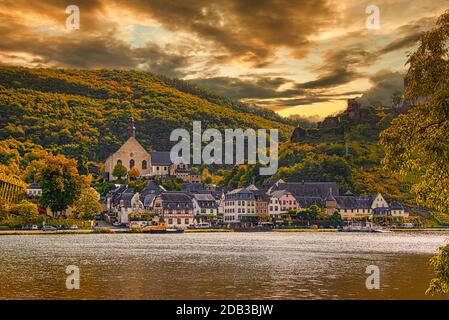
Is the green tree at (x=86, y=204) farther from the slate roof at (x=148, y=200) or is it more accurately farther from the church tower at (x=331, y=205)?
the church tower at (x=331, y=205)

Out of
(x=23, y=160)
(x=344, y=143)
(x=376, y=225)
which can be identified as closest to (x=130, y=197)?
(x=23, y=160)

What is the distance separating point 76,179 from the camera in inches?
4350

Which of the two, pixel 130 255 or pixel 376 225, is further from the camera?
pixel 376 225

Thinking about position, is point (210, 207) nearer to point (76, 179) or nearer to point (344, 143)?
point (76, 179)

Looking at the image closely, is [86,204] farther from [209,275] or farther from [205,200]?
[209,275]

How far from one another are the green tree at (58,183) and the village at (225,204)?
16.5m

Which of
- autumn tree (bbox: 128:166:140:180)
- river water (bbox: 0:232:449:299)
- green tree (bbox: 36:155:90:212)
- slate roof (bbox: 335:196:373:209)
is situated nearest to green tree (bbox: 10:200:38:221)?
green tree (bbox: 36:155:90:212)

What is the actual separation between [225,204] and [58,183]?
167 ft

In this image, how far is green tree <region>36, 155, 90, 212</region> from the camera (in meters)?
109

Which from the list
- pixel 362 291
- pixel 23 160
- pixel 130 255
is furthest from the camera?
pixel 23 160

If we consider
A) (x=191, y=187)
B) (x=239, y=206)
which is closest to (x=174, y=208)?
(x=239, y=206)

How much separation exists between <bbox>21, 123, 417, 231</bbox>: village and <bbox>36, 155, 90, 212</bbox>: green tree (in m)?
16.5

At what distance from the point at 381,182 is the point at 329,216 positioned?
1229 inches

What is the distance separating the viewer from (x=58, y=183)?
109 metres
